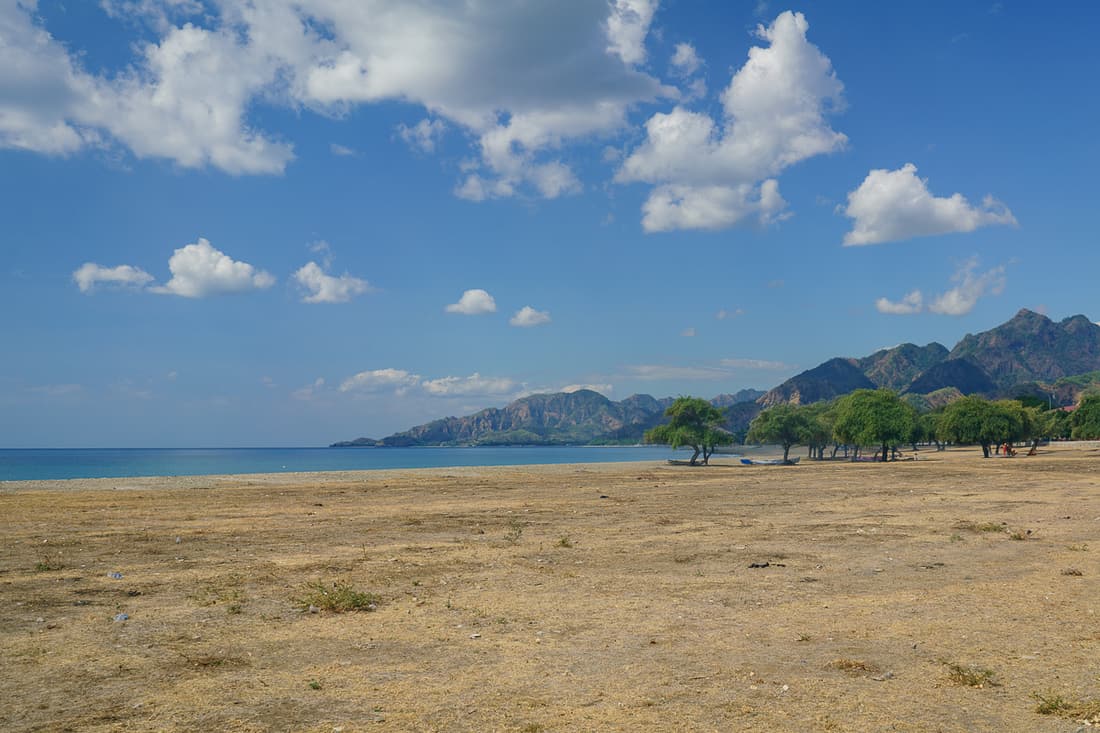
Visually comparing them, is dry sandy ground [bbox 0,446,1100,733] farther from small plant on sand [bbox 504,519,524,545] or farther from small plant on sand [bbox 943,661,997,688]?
small plant on sand [bbox 504,519,524,545]

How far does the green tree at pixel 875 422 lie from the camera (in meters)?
96.1

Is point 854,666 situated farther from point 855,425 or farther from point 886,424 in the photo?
point 855,425

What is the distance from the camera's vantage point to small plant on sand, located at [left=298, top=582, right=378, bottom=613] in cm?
1348

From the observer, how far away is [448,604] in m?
14.0

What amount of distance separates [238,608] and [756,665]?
9.19 meters

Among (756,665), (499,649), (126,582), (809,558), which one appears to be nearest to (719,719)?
(756,665)

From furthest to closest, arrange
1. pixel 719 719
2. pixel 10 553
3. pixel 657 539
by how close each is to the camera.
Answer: pixel 657 539, pixel 10 553, pixel 719 719

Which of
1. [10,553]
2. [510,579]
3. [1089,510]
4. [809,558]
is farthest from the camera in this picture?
[1089,510]

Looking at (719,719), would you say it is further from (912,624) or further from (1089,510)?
(1089,510)

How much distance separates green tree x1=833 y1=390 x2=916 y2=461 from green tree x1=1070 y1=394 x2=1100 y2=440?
44.3m

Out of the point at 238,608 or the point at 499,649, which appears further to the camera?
the point at 238,608

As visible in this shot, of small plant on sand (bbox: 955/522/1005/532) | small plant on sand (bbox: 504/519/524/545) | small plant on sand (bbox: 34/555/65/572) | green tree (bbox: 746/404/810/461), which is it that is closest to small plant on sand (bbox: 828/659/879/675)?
small plant on sand (bbox: 504/519/524/545)

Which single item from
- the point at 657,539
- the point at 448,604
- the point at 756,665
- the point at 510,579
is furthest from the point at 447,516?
the point at 756,665

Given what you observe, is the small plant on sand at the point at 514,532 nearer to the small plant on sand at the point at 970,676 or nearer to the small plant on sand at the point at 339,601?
the small plant on sand at the point at 339,601
